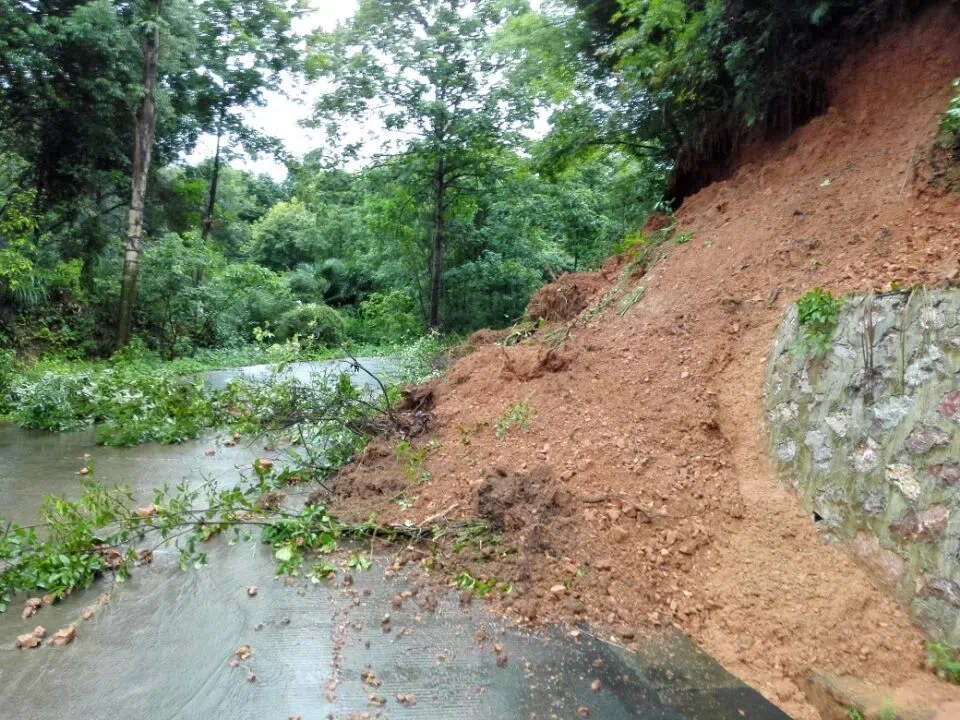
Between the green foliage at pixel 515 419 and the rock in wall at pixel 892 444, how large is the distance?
211 cm

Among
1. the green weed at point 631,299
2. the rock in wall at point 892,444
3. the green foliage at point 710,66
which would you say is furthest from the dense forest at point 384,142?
the rock in wall at point 892,444

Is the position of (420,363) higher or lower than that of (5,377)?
higher

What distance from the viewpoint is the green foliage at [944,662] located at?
3.33 metres

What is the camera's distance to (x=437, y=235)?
65.3 ft

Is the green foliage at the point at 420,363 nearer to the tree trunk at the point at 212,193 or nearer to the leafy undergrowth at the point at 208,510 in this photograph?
the leafy undergrowth at the point at 208,510

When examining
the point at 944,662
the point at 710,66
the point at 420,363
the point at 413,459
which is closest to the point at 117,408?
the point at 420,363

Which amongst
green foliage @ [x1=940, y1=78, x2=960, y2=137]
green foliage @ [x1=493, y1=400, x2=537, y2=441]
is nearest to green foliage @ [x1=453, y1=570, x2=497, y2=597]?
green foliage @ [x1=493, y1=400, x2=537, y2=441]

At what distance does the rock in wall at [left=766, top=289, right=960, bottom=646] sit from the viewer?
11.6 ft

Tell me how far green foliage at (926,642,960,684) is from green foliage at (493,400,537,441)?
3.16 metres

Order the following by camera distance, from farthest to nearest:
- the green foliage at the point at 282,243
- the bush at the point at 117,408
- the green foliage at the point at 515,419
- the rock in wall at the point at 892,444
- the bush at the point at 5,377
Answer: the green foliage at the point at 282,243
the bush at the point at 5,377
the bush at the point at 117,408
the green foliage at the point at 515,419
the rock in wall at the point at 892,444

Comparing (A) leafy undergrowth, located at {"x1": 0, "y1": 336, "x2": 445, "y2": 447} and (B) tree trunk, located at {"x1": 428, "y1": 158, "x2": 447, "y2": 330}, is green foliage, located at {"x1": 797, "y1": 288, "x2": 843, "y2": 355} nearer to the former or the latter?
(A) leafy undergrowth, located at {"x1": 0, "y1": 336, "x2": 445, "y2": 447}

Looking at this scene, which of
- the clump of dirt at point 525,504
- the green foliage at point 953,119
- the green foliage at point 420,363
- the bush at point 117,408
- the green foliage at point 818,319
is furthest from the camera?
the green foliage at point 420,363

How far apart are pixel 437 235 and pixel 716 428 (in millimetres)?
15579

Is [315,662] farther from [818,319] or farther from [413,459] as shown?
[818,319]
